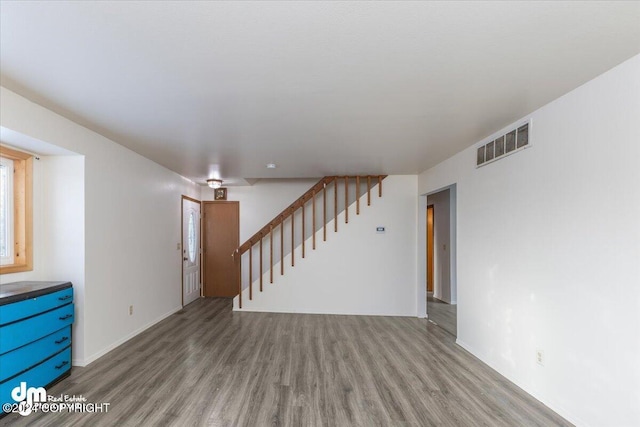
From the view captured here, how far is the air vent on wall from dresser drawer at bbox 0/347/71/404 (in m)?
4.73

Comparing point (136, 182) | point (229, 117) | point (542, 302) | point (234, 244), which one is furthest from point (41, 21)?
point (234, 244)

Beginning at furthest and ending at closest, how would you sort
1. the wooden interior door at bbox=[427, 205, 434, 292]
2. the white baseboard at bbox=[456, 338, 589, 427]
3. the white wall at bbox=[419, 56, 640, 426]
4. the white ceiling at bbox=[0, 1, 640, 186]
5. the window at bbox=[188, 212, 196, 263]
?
the wooden interior door at bbox=[427, 205, 434, 292]
the window at bbox=[188, 212, 196, 263]
the white baseboard at bbox=[456, 338, 589, 427]
the white wall at bbox=[419, 56, 640, 426]
the white ceiling at bbox=[0, 1, 640, 186]

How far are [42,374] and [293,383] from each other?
2214 mm

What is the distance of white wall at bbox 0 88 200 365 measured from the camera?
2731mm

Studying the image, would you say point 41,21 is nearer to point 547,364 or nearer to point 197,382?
point 197,382

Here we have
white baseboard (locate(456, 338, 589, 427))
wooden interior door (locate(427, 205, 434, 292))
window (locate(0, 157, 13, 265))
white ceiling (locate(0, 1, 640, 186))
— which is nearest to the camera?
white ceiling (locate(0, 1, 640, 186))

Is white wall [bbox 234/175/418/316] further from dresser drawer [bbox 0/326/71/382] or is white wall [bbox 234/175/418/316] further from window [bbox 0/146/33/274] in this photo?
window [bbox 0/146/33/274]

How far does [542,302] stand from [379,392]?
5.31 ft

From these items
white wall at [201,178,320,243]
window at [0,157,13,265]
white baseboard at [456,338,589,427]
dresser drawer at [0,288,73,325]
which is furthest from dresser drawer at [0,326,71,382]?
white baseboard at [456,338,589,427]

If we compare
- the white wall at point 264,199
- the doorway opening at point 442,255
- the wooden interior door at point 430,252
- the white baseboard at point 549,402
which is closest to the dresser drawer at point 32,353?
the white wall at point 264,199

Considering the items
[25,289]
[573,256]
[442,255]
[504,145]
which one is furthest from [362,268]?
[25,289]

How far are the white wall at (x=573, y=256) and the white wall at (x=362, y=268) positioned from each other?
1.98 m

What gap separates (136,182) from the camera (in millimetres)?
4043

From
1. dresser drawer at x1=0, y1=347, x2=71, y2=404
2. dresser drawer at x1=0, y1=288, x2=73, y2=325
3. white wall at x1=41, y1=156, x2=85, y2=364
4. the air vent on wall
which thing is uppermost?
the air vent on wall
